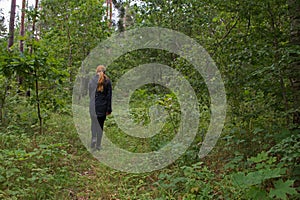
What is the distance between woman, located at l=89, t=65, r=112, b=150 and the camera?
6.85m

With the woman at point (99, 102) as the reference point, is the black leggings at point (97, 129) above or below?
below

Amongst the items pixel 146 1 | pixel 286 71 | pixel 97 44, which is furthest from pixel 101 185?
pixel 97 44

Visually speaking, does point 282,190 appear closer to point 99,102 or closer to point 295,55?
point 295,55

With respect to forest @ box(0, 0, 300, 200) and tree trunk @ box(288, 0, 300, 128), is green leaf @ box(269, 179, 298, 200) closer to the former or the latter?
forest @ box(0, 0, 300, 200)

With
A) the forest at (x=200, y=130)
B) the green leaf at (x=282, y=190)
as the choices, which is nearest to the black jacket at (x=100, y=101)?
the forest at (x=200, y=130)

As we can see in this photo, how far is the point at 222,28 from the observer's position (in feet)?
22.7

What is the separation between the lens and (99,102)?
686cm

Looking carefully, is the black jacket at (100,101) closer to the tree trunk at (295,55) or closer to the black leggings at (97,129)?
the black leggings at (97,129)

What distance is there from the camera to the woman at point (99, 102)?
22.5 feet

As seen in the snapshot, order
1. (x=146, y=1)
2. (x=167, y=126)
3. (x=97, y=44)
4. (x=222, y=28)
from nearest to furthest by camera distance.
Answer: (x=222, y=28), (x=167, y=126), (x=146, y=1), (x=97, y=44)

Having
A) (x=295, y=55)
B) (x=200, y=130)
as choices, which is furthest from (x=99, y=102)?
(x=295, y=55)

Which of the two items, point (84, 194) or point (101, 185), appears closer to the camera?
point (84, 194)

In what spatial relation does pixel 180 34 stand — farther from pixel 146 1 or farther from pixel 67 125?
pixel 67 125

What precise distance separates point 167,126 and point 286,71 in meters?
3.81
